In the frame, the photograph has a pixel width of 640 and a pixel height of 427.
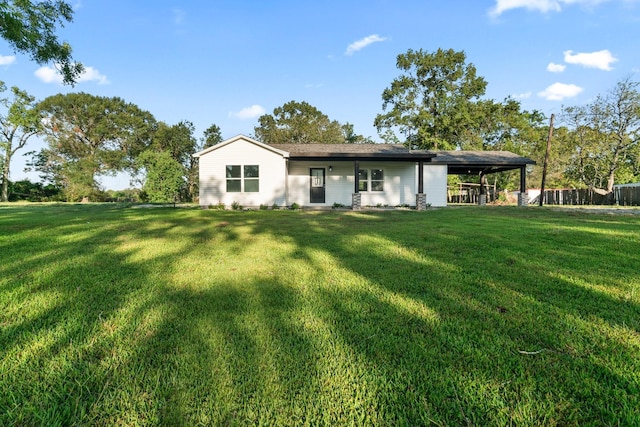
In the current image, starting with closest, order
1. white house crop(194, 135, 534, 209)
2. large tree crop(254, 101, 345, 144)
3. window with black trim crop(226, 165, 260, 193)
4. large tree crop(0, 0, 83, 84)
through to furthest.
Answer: large tree crop(0, 0, 83, 84), white house crop(194, 135, 534, 209), window with black trim crop(226, 165, 260, 193), large tree crop(254, 101, 345, 144)

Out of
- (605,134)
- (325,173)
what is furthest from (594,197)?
(325,173)

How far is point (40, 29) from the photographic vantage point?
7363mm

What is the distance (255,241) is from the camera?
5.34 metres

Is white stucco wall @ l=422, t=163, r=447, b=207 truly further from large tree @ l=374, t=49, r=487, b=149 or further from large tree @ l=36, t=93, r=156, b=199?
large tree @ l=36, t=93, r=156, b=199

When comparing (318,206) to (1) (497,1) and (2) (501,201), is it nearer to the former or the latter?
(1) (497,1)

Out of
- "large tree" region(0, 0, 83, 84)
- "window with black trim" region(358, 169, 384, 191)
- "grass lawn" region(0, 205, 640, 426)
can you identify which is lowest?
"grass lawn" region(0, 205, 640, 426)

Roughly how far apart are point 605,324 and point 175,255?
4.59 metres

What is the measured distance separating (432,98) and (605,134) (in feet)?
49.1

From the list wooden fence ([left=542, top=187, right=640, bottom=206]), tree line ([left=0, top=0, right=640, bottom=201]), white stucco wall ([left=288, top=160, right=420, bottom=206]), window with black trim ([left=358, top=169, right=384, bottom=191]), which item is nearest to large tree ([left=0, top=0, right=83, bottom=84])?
white stucco wall ([left=288, top=160, right=420, bottom=206])

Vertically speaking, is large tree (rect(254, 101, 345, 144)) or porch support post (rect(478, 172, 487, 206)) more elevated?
large tree (rect(254, 101, 345, 144))

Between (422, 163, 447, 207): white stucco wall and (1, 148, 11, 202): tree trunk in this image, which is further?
(1, 148, 11, 202): tree trunk

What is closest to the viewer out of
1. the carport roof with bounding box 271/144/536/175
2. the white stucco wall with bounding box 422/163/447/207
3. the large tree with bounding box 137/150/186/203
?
the large tree with bounding box 137/150/186/203

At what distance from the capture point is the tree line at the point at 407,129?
21.6 metres

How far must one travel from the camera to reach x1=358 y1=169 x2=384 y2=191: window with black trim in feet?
51.0
